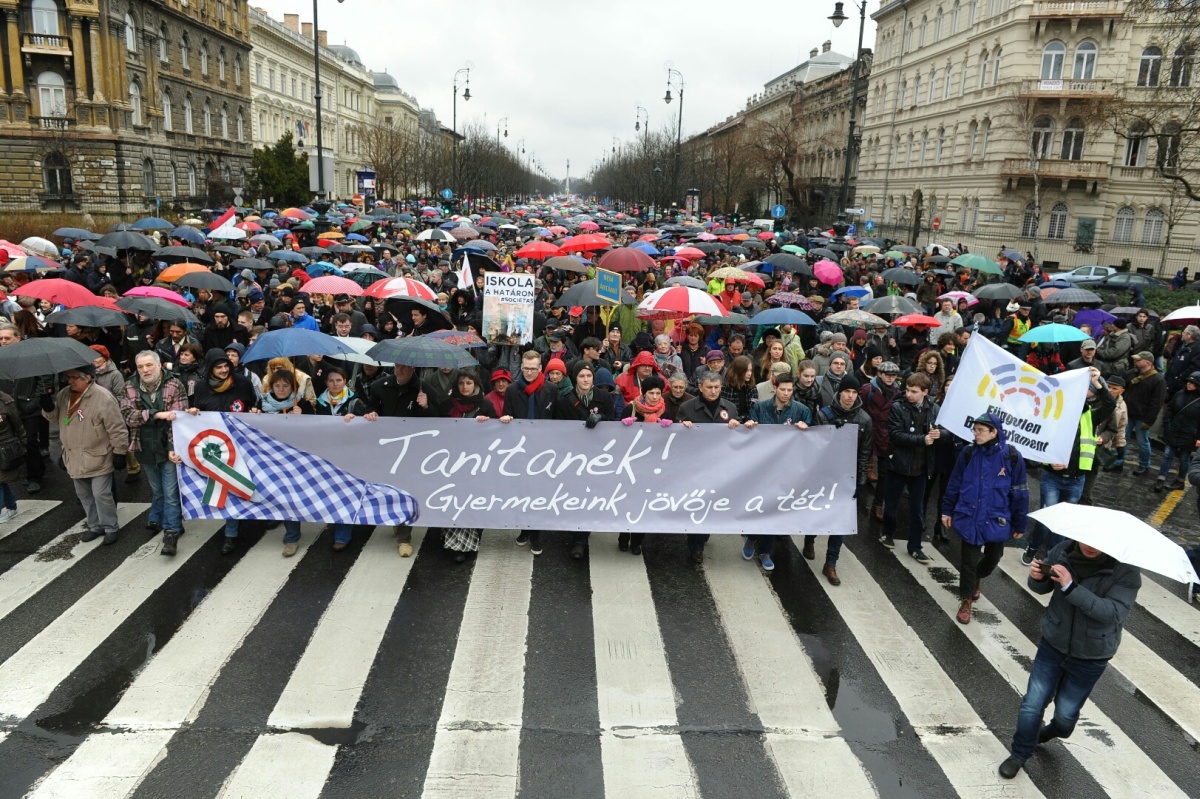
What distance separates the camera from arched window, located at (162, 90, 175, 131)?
53.3 meters

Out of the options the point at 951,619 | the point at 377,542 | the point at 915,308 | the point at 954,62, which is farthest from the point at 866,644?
the point at 954,62

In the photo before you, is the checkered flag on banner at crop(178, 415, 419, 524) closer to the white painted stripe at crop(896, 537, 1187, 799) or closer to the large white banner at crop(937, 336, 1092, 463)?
the white painted stripe at crop(896, 537, 1187, 799)

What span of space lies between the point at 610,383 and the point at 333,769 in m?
4.72

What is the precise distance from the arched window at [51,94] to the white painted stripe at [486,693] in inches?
1977

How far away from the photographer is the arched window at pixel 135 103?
161 ft

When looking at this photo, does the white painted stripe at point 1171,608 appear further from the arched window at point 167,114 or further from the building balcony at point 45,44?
the arched window at point 167,114

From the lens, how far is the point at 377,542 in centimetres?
816

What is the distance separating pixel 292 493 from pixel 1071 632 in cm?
604

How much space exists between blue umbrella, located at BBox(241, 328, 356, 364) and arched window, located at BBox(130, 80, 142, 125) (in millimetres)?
49151

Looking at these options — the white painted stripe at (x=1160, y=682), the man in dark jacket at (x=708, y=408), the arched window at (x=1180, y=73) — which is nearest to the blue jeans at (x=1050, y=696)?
the white painted stripe at (x=1160, y=682)

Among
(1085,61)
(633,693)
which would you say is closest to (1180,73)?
(1085,61)

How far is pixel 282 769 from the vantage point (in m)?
4.91

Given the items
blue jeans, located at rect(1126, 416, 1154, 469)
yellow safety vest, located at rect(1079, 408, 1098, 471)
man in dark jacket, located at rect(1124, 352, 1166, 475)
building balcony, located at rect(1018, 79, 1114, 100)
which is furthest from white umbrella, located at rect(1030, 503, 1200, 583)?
building balcony, located at rect(1018, 79, 1114, 100)

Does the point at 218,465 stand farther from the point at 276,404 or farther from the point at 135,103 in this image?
the point at 135,103
